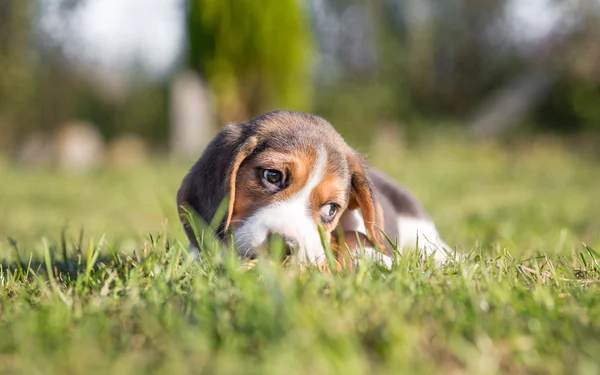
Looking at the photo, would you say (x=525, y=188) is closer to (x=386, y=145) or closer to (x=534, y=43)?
(x=386, y=145)

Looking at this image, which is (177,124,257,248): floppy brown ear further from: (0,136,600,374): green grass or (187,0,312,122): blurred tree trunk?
(187,0,312,122): blurred tree trunk

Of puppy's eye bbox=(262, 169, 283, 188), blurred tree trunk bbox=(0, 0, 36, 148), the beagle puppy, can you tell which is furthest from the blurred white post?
puppy's eye bbox=(262, 169, 283, 188)

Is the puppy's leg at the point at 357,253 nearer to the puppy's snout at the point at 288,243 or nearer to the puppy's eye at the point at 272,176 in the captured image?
the puppy's snout at the point at 288,243

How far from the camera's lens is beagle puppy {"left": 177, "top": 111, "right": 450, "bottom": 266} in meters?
3.43

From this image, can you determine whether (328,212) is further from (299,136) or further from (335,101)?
(335,101)

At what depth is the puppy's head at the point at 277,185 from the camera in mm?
3424

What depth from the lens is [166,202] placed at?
4188mm

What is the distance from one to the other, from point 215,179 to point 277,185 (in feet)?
1.12

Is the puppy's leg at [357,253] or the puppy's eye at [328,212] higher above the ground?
the puppy's eye at [328,212]

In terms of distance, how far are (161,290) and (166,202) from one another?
4.90ft

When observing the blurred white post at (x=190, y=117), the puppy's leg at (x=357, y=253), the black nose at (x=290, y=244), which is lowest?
the blurred white post at (x=190, y=117)

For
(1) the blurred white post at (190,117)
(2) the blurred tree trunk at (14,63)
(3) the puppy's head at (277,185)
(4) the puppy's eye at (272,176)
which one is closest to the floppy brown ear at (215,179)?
(3) the puppy's head at (277,185)

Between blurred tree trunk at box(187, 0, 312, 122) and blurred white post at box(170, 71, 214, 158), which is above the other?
blurred tree trunk at box(187, 0, 312, 122)

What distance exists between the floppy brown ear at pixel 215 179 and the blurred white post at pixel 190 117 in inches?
535
